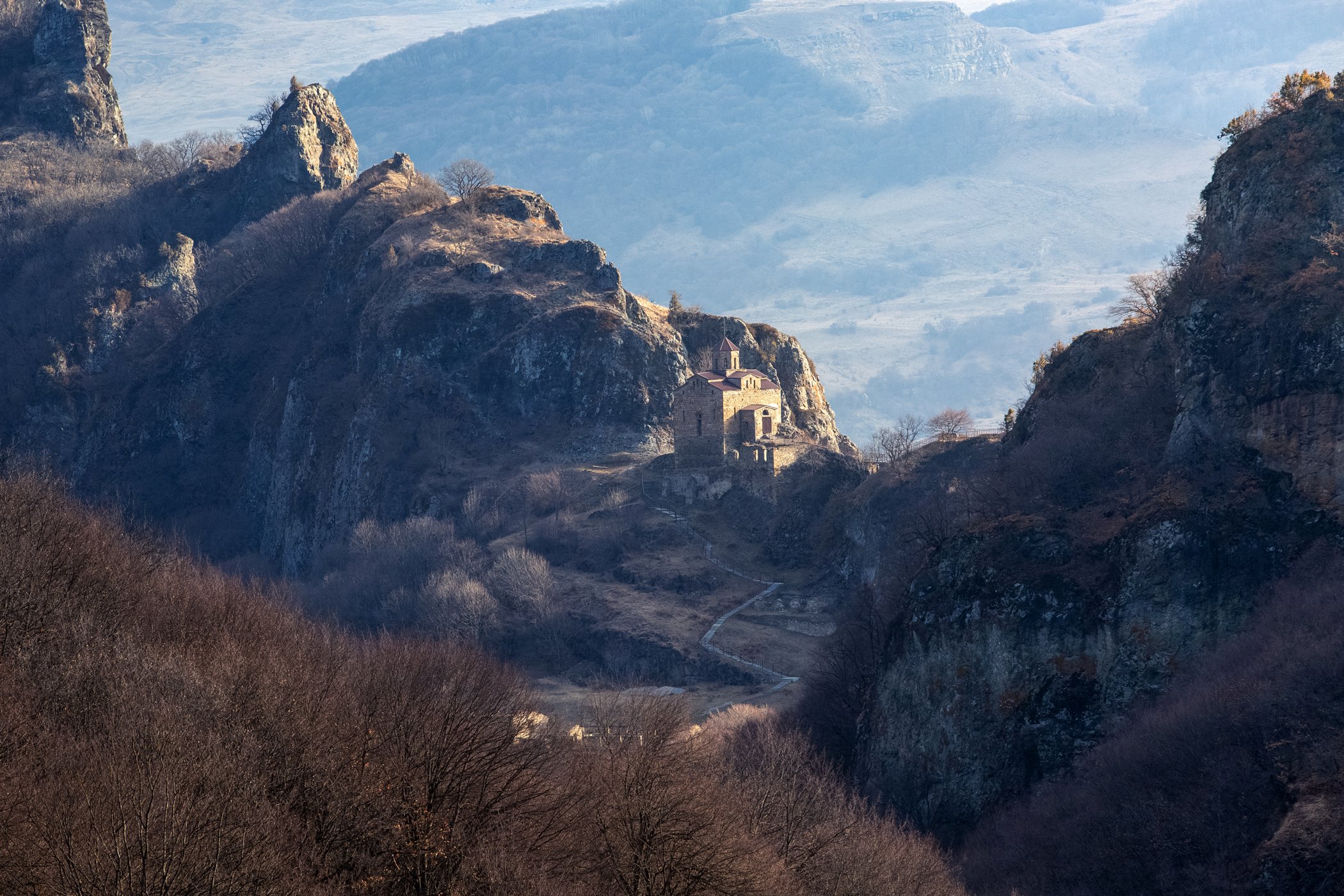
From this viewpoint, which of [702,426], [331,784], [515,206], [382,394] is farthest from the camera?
[515,206]

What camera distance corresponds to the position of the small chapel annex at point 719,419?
115 m

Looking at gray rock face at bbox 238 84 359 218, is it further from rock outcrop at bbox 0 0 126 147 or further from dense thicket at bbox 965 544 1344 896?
dense thicket at bbox 965 544 1344 896

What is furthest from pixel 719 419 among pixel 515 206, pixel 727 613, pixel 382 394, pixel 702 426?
pixel 515 206

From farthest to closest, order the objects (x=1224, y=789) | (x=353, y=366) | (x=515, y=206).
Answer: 1. (x=515, y=206)
2. (x=353, y=366)
3. (x=1224, y=789)

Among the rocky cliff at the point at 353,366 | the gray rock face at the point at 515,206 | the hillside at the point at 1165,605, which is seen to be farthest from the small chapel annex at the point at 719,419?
the hillside at the point at 1165,605

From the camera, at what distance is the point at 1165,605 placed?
5778 cm

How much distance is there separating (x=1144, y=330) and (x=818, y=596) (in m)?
32.9

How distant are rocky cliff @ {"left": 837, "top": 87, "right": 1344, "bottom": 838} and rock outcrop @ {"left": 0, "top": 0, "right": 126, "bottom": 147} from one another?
135398 millimetres

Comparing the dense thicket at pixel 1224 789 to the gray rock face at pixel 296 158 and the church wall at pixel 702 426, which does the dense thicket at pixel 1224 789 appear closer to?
the church wall at pixel 702 426

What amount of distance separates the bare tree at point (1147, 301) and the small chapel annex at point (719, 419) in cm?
2711

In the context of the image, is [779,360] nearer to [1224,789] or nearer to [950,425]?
[950,425]

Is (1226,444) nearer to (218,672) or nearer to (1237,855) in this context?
(1237,855)

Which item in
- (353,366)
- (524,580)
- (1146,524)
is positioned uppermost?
(353,366)

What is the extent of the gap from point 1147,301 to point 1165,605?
29437 mm
